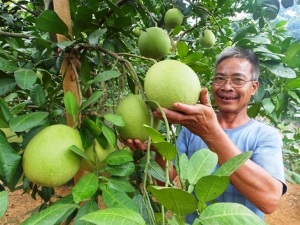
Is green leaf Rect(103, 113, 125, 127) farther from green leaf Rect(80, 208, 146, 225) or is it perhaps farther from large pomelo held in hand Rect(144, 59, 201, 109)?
green leaf Rect(80, 208, 146, 225)

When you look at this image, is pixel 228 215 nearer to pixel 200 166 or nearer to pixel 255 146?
pixel 200 166

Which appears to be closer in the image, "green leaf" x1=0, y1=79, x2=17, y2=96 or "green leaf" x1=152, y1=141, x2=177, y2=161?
"green leaf" x1=152, y1=141, x2=177, y2=161

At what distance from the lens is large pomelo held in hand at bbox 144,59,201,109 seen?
2.62 feet

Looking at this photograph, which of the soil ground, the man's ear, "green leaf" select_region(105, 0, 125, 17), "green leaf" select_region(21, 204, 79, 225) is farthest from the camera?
the soil ground

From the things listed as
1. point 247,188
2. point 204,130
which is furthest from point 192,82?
point 247,188

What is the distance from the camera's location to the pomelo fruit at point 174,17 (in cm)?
167

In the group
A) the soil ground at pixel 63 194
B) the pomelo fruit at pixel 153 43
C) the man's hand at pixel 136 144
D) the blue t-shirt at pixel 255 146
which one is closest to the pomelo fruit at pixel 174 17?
the pomelo fruit at pixel 153 43

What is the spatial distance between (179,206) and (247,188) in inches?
24.2

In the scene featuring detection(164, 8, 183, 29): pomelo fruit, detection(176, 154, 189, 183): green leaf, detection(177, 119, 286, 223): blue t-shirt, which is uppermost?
detection(164, 8, 183, 29): pomelo fruit

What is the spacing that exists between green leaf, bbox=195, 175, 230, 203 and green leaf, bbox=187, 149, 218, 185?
0.27 ft

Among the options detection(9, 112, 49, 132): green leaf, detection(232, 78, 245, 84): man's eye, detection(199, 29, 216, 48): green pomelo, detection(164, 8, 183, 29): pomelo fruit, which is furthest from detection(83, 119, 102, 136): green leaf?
detection(199, 29, 216, 48): green pomelo

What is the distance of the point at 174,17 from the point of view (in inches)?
67.1

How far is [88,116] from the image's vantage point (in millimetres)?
819

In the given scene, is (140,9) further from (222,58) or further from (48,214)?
(48,214)
